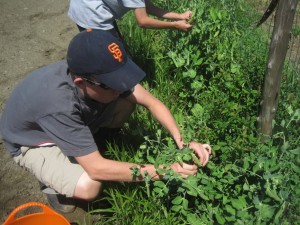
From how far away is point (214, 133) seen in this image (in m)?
2.42

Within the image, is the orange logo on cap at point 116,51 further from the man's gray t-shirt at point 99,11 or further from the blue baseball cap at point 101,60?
the man's gray t-shirt at point 99,11

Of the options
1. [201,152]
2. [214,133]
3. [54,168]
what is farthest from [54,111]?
[214,133]

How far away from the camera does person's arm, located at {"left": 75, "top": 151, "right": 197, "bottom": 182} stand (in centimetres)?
207

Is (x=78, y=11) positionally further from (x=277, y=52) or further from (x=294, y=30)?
(x=294, y=30)

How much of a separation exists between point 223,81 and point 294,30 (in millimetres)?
1798

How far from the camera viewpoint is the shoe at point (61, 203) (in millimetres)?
2564

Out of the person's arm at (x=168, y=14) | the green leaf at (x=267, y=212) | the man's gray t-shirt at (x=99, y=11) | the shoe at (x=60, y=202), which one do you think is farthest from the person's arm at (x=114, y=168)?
the person's arm at (x=168, y=14)

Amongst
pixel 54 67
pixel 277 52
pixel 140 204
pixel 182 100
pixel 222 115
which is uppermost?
pixel 277 52

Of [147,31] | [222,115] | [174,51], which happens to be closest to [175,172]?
[222,115]

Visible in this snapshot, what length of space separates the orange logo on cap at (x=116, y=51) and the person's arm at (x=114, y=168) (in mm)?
505

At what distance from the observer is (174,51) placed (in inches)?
129

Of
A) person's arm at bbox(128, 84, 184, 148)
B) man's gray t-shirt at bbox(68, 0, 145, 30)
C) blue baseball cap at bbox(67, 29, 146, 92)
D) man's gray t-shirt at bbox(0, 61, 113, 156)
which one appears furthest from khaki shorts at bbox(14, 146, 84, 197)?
man's gray t-shirt at bbox(68, 0, 145, 30)

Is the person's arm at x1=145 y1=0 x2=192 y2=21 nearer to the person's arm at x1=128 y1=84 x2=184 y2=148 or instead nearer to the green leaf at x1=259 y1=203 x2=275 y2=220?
the person's arm at x1=128 y1=84 x2=184 y2=148

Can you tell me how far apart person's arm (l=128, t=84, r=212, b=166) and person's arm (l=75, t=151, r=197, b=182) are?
9 centimetres
